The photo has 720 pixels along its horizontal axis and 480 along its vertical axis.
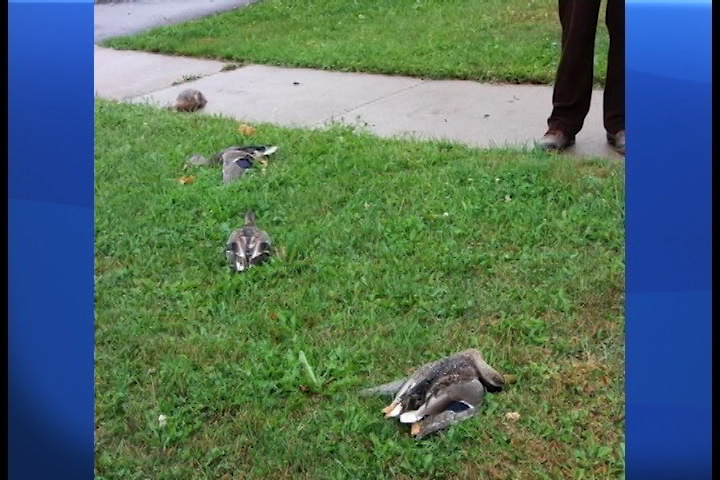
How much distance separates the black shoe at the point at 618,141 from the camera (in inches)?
217

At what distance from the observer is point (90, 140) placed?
2182 mm

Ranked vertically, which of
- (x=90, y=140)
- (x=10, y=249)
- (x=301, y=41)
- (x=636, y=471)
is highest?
(x=90, y=140)

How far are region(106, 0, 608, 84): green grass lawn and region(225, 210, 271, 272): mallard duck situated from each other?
310 centimetres

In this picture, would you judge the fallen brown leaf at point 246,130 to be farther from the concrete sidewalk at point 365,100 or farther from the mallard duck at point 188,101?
the mallard duck at point 188,101

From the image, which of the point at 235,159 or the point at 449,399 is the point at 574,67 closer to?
the point at 235,159

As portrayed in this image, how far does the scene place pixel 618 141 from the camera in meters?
5.57

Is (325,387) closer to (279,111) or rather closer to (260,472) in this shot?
(260,472)

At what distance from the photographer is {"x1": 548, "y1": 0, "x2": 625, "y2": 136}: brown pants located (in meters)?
5.33

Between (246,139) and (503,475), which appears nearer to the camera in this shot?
(503,475)

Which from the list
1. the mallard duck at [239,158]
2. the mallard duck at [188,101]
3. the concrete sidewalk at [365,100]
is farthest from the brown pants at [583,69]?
the mallard duck at [188,101]

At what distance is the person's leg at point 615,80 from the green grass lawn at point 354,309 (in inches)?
12.2

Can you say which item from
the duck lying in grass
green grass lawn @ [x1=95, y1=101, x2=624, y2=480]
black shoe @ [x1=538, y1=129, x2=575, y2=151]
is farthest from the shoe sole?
the duck lying in grass

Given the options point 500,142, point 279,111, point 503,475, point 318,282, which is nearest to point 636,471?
point 503,475

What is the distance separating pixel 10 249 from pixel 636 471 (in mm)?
1290
